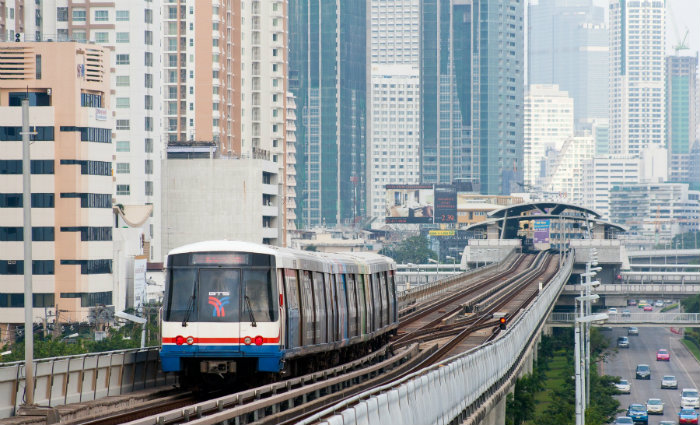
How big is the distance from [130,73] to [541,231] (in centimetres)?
8129

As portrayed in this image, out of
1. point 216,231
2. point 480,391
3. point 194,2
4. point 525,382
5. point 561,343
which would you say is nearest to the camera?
point 480,391

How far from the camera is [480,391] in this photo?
37.1 m

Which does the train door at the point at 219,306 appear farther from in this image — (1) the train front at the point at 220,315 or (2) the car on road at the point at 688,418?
(2) the car on road at the point at 688,418

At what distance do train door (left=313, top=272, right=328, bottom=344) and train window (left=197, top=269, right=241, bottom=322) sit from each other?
15.6 ft

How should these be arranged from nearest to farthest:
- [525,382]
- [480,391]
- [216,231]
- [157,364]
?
[157,364], [480,391], [525,382], [216,231]

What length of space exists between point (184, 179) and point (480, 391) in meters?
102

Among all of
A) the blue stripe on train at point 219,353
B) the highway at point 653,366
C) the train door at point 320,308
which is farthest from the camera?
the highway at point 653,366

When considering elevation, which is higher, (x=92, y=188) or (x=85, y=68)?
(x=85, y=68)

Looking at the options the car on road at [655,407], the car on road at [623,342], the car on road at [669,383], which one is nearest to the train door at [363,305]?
the car on road at [655,407]

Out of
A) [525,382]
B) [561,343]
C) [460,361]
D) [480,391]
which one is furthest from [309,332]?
[561,343]

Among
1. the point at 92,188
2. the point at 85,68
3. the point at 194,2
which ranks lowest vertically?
the point at 92,188

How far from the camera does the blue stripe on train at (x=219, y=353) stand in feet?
93.2

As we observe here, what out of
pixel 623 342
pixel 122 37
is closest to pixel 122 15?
pixel 122 37

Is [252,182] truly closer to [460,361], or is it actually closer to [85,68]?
[85,68]
